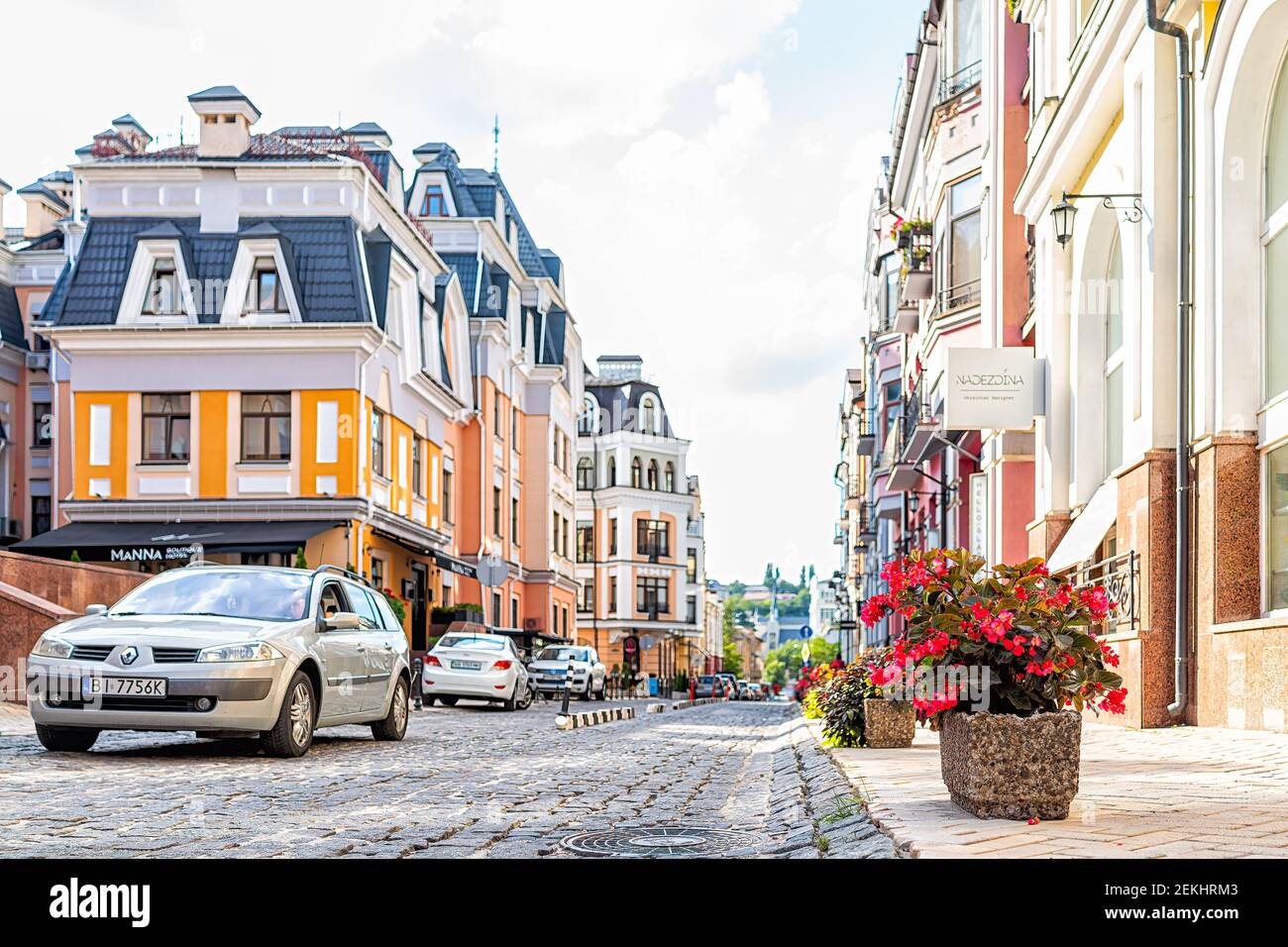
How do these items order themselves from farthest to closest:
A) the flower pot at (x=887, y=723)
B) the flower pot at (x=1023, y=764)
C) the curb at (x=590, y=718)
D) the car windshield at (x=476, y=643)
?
the car windshield at (x=476, y=643) < the curb at (x=590, y=718) < the flower pot at (x=887, y=723) < the flower pot at (x=1023, y=764)

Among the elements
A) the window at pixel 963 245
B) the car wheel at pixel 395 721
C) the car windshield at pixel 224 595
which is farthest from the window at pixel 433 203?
the car windshield at pixel 224 595

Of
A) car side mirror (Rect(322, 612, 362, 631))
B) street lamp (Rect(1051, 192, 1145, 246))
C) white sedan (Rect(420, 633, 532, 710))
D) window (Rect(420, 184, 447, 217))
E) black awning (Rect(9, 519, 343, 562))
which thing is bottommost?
white sedan (Rect(420, 633, 532, 710))

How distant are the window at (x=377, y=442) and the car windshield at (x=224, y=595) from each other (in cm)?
2165

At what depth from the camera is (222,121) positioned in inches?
1403

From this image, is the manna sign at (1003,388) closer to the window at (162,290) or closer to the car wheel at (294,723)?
the car wheel at (294,723)

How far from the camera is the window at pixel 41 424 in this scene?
46.8m

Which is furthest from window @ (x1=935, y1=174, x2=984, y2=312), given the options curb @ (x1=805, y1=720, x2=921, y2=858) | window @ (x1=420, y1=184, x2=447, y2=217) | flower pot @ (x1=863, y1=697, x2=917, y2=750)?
window @ (x1=420, y1=184, x2=447, y2=217)

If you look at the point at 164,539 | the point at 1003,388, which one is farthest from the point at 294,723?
the point at 164,539

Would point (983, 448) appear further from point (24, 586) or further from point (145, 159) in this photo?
point (145, 159)

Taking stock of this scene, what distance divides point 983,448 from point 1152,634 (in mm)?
11706

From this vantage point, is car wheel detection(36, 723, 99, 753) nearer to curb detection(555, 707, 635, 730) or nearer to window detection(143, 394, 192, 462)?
curb detection(555, 707, 635, 730)

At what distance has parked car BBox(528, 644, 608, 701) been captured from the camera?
118 feet

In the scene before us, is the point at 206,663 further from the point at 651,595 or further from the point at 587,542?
the point at 587,542

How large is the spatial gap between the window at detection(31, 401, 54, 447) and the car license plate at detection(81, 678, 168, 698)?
3814 cm
